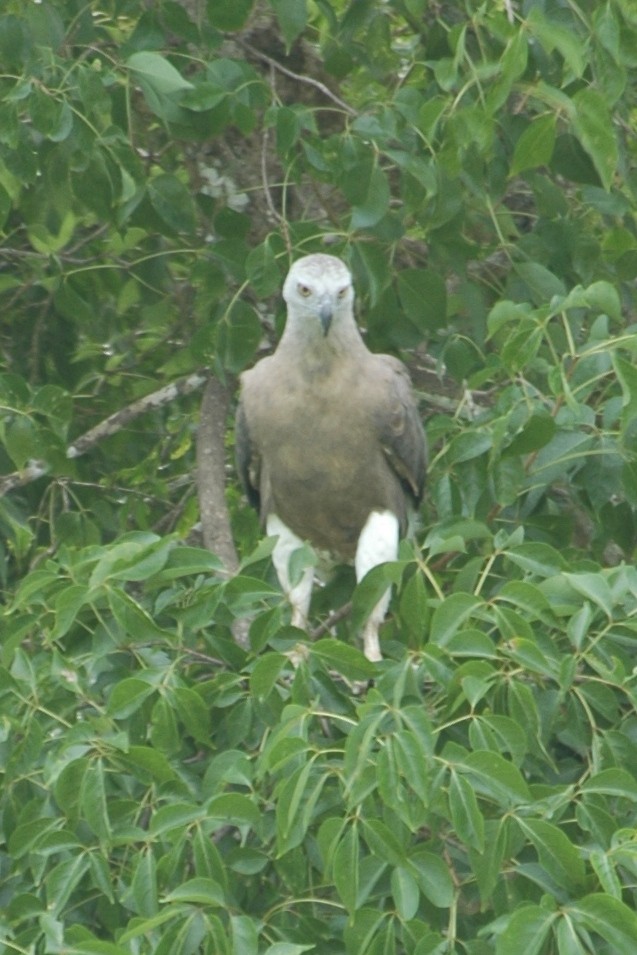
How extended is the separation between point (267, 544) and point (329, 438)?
1534 mm

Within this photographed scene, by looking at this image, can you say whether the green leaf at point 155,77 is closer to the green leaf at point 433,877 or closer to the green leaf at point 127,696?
the green leaf at point 127,696

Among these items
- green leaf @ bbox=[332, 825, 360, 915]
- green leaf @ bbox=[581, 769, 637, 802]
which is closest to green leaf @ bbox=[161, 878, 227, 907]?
green leaf @ bbox=[332, 825, 360, 915]

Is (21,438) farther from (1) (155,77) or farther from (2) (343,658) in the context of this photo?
(2) (343,658)

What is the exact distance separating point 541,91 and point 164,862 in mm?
2356

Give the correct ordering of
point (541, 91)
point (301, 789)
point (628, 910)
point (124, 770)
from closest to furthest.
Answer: point (628, 910), point (301, 789), point (124, 770), point (541, 91)

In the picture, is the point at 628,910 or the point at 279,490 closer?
the point at 628,910

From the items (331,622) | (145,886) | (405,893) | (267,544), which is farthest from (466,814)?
(331,622)

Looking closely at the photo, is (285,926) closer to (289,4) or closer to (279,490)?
(279,490)

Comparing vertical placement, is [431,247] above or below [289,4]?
below

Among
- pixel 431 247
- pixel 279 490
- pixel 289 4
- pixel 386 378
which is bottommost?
pixel 279 490

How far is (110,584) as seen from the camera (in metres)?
4.25

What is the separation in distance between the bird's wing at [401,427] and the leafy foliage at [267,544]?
0.36ft

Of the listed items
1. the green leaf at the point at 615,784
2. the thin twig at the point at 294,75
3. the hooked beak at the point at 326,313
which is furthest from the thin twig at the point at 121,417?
the green leaf at the point at 615,784

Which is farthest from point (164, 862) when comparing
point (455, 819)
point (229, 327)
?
point (229, 327)
